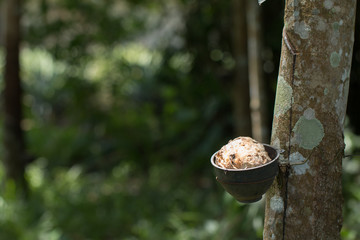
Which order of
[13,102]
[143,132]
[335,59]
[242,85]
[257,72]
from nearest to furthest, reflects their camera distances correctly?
[335,59] < [257,72] < [242,85] < [13,102] < [143,132]

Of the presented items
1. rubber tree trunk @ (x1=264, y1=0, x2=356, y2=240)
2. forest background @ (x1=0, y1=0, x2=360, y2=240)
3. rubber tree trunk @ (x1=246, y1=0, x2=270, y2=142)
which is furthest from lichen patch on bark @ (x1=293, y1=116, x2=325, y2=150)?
rubber tree trunk @ (x1=246, y1=0, x2=270, y2=142)

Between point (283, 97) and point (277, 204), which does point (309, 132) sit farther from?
point (277, 204)

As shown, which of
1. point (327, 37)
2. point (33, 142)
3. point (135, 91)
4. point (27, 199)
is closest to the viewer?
point (327, 37)

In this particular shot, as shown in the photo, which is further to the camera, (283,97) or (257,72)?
(257,72)

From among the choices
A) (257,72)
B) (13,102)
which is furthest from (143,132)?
(257,72)

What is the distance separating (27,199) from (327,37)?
4.36 meters

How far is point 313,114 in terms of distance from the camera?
1493mm

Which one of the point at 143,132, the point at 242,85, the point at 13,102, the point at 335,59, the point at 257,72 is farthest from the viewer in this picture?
the point at 143,132

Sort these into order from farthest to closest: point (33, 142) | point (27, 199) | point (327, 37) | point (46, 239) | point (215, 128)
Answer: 1. point (33, 142)
2. point (215, 128)
3. point (27, 199)
4. point (46, 239)
5. point (327, 37)

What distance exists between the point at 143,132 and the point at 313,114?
4.86 metres

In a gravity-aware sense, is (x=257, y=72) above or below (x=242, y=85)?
above

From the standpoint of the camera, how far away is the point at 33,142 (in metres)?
6.71

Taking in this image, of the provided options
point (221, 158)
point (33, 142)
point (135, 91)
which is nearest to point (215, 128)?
point (135, 91)

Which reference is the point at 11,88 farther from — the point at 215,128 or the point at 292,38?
the point at 292,38
